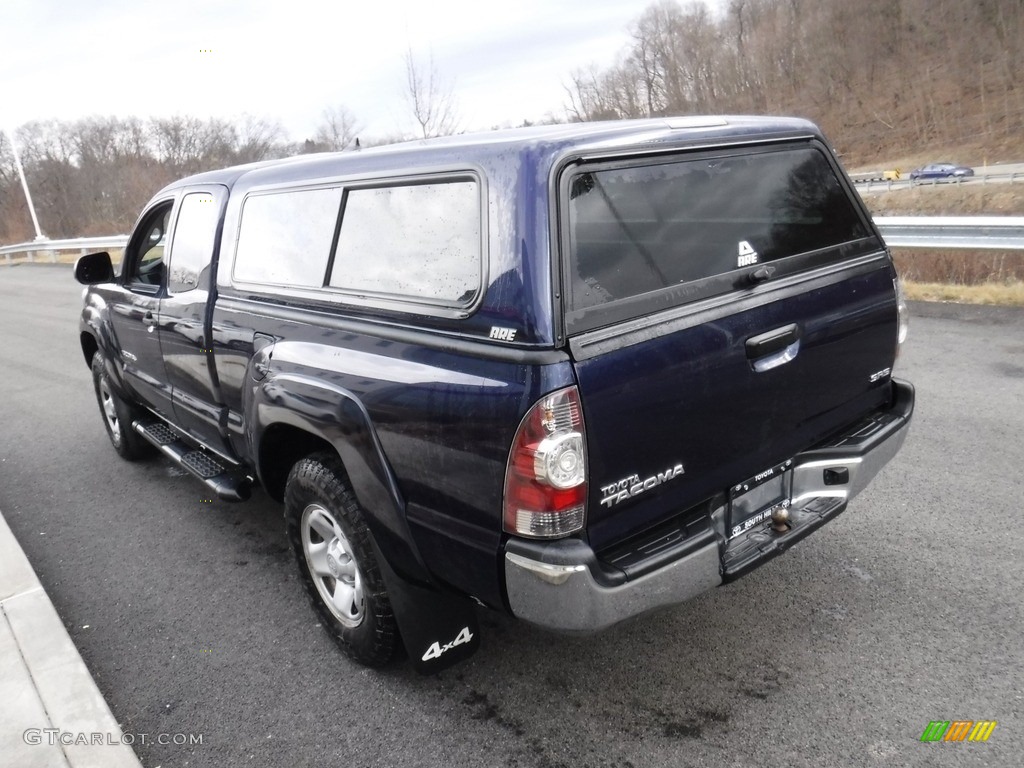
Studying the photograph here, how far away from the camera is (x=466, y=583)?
8.23 feet

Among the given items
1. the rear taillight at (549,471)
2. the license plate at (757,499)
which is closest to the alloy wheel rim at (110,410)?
the rear taillight at (549,471)

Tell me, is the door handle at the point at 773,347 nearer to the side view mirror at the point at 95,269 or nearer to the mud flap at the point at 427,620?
the mud flap at the point at 427,620

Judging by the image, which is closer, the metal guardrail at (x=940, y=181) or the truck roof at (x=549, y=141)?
the truck roof at (x=549, y=141)

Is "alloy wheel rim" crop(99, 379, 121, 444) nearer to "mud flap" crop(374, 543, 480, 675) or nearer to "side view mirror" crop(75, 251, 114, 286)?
"side view mirror" crop(75, 251, 114, 286)

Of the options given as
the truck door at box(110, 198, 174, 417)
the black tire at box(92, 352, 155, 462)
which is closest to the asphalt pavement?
the truck door at box(110, 198, 174, 417)

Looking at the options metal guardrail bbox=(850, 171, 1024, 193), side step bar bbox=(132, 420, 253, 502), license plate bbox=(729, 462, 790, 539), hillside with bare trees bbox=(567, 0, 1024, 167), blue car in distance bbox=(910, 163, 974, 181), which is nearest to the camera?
license plate bbox=(729, 462, 790, 539)

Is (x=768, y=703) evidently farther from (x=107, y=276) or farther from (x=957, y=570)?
(x=107, y=276)

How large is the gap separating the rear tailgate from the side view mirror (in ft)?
13.4

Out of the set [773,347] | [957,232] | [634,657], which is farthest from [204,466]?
[957,232]

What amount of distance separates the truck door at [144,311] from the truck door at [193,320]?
0.54 ft

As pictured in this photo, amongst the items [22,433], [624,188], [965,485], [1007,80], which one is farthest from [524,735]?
[1007,80]

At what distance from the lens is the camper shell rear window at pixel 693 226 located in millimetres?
2373

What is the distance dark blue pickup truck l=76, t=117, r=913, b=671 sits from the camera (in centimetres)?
227

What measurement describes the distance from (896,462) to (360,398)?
3.27 m
